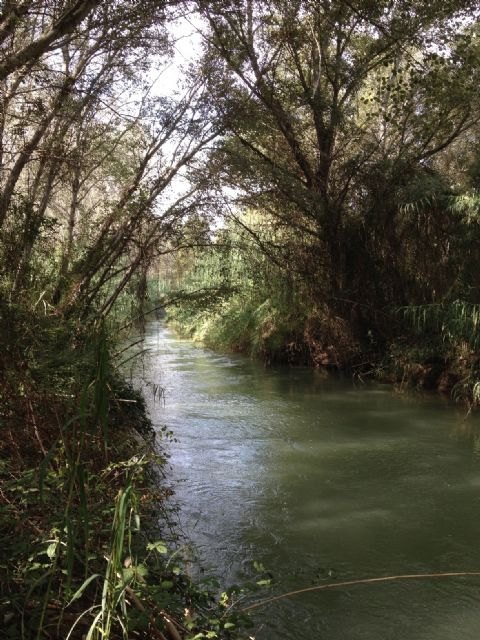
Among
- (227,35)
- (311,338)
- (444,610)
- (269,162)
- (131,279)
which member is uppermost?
(227,35)

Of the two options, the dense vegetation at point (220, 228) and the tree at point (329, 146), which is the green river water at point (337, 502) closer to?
the dense vegetation at point (220, 228)

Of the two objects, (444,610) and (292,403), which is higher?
(292,403)

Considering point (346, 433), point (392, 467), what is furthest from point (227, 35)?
point (392, 467)

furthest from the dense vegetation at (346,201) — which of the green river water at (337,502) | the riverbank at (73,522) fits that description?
the riverbank at (73,522)

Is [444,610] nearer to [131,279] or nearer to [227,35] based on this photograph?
[131,279]

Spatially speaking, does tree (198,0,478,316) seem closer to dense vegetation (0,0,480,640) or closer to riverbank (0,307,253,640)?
dense vegetation (0,0,480,640)

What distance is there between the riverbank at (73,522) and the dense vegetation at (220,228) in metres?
0.02

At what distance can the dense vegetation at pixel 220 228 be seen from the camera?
11.5 feet

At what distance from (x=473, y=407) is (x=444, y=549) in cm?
435

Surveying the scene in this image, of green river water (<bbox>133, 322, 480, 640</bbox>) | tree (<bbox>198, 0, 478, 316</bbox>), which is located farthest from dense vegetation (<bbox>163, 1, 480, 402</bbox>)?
green river water (<bbox>133, 322, 480, 640</bbox>)

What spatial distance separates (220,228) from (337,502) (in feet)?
17.0

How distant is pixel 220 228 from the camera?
352 inches

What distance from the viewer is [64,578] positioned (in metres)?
2.24

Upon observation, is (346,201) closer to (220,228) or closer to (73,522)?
(220,228)
